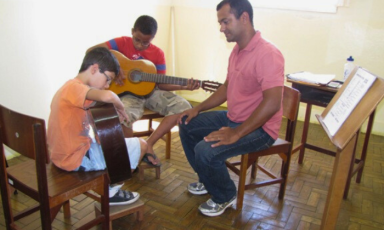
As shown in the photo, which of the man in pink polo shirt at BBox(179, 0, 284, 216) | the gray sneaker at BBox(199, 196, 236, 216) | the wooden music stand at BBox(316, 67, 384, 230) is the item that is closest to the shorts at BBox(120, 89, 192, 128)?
the man in pink polo shirt at BBox(179, 0, 284, 216)

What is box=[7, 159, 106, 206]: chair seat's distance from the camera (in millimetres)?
1548

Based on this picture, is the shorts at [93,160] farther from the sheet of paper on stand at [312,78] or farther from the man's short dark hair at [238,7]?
the sheet of paper on stand at [312,78]

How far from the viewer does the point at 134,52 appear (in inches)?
115

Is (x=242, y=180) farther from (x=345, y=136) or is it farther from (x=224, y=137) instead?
(x=345, y=136)

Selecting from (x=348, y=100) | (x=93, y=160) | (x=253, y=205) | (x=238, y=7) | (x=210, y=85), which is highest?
(x=238, y=7)

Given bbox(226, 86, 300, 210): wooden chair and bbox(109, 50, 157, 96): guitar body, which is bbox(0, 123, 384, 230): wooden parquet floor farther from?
bbox(109, 50, 157, 96): guitar body

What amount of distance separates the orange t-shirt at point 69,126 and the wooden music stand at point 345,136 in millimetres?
1216

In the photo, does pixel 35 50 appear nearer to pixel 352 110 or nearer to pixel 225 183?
pixel 225 183

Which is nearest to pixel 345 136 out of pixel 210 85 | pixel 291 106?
pixel 291 106

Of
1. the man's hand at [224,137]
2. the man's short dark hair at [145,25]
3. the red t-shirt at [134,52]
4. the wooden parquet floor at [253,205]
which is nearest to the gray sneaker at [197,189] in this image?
the wooden parquet floor at [253,205]

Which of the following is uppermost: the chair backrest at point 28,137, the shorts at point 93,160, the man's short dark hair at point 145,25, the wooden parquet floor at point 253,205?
the man's short dark hair at point 145,25

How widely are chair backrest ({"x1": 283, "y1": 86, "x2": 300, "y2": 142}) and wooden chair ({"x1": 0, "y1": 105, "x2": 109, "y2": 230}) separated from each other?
4.36 feet

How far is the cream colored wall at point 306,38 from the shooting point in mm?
3831

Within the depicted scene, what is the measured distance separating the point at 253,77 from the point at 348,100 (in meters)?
0.67
